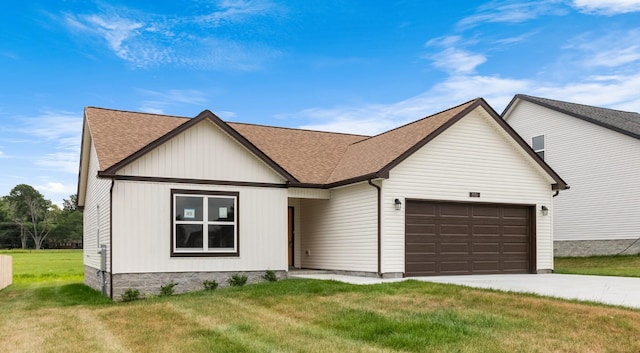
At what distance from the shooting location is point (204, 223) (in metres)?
16.9

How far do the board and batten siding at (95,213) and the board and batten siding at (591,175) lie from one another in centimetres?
1997

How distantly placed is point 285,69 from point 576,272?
1256 cm

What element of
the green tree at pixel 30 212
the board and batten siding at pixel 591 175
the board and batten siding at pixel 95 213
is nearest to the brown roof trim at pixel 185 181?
the board and batten siding at pixel 95 213

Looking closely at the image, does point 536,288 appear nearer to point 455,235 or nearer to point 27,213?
point 455,235

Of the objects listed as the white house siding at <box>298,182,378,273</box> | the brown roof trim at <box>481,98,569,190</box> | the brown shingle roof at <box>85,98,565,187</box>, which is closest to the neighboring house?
the brown roof trim at <box>481,98,569,190</box>

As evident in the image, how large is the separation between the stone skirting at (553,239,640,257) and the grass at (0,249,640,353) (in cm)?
1520

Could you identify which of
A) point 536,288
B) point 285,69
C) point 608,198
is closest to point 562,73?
point 608,198

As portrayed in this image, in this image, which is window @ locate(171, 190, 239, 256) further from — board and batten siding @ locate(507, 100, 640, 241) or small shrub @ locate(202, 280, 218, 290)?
board and batten siding @ locate(507, 100, 640, 241)

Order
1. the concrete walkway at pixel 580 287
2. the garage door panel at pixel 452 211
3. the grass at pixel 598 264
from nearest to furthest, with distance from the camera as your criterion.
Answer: the concrete walkway at pixel 580 287, the garage door panel at pixel 452 211, the grass at pixel 598 264

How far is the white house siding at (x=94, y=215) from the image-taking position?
1702cm

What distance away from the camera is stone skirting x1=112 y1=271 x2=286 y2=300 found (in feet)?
51.7

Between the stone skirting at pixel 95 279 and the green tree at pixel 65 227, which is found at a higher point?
the stone skirting at pixel 95 279

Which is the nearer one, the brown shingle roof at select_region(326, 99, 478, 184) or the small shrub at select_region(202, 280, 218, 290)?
the small shrub at select_region(202, 280, 218, 290)

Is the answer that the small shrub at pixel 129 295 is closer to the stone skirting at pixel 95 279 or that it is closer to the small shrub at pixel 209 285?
the stone skirting at pixel 95 279
